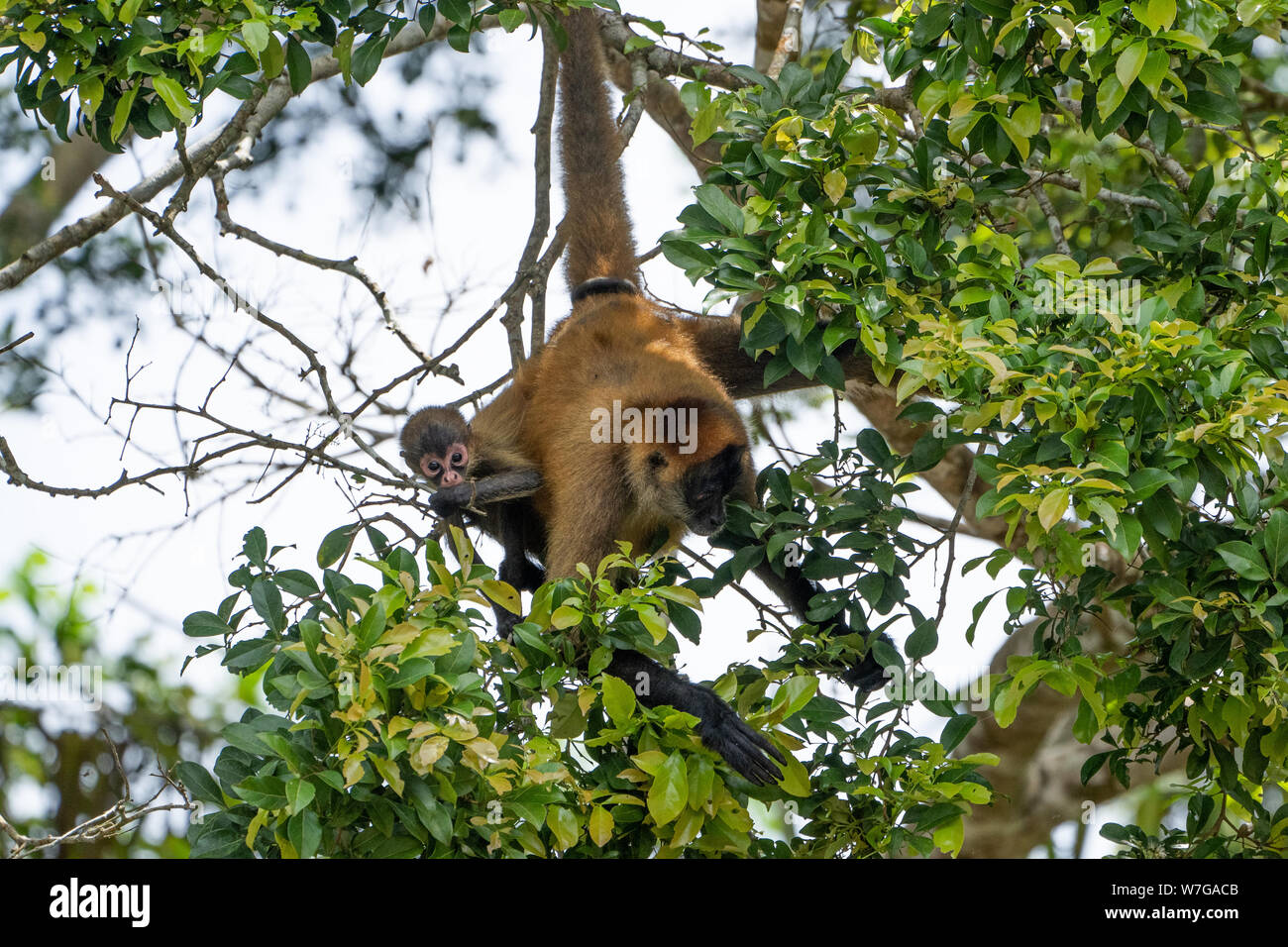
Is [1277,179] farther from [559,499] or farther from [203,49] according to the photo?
[203,49]

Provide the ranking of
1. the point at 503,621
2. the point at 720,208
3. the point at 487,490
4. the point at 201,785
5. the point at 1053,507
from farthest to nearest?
1. the point at 503,621
2. the point at 487,490
3. the point at 720,208
4. the point at 201,785
5. the point at 1053,507

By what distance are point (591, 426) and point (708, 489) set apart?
509 millimetres

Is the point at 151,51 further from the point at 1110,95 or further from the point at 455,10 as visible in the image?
the point at 1110,95

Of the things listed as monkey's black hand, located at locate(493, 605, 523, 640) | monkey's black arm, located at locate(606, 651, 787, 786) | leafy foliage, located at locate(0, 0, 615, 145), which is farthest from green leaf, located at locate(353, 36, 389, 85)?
monkey's black arm, located at locate(606, 651, 787, 786)

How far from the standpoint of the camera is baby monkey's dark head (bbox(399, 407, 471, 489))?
4449mm

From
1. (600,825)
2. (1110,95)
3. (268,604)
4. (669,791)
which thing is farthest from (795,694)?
(1110,95)

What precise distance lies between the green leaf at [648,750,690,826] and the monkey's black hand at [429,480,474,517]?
1.54 metres

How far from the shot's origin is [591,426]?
4.34 metres

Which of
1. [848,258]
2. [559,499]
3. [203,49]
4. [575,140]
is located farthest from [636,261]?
[203,49]

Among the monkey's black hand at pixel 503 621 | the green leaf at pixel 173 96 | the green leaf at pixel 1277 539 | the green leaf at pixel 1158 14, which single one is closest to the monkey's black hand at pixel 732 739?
the monkey's black hand at pixel 503 621

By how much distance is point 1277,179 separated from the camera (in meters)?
3.67

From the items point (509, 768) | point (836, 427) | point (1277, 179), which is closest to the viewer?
point (509, 768)
